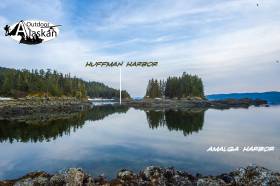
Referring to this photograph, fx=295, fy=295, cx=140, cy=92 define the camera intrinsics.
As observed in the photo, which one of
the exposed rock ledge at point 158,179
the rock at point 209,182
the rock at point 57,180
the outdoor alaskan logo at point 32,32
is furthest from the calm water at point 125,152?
the outdoor alaskan logo at point 32,32

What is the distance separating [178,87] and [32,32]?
144 metres

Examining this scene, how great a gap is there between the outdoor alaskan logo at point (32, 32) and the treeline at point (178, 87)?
464ft

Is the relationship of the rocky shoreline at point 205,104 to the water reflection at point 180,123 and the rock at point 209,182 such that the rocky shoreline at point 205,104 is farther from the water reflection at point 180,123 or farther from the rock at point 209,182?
the rock at point 209,182

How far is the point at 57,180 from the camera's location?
52.5 feet

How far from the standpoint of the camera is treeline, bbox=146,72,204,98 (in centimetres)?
16375

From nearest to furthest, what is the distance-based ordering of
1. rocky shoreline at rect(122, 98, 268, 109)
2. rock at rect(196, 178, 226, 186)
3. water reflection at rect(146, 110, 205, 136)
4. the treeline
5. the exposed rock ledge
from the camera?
the exposed rock ledge, rock at rect(196, 178, 226, 186), water reflection at rect(146, 110, 205, 136), rocky shoreline at rect(122, 98, 268, 109), the treeline

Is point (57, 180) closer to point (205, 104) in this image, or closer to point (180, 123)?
point (180, 123)

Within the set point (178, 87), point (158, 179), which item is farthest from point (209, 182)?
point (178, 87)

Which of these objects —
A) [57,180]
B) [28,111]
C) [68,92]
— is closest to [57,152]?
[57,180]

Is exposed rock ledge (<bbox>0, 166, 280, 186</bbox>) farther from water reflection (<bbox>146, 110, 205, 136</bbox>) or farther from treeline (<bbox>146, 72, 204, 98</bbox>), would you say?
treeline (<bbox>146, 72, 204, 98</bbox>)

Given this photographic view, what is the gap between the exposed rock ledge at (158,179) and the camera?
1534cm

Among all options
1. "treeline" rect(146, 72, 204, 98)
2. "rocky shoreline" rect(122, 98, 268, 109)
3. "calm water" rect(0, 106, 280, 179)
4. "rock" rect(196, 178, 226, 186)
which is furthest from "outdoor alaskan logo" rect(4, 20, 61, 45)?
"treeline" rect(146, 72, 204, 98)

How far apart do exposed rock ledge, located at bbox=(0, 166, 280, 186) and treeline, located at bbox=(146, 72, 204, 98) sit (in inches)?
5821

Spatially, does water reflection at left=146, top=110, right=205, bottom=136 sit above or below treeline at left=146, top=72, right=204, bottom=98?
below
